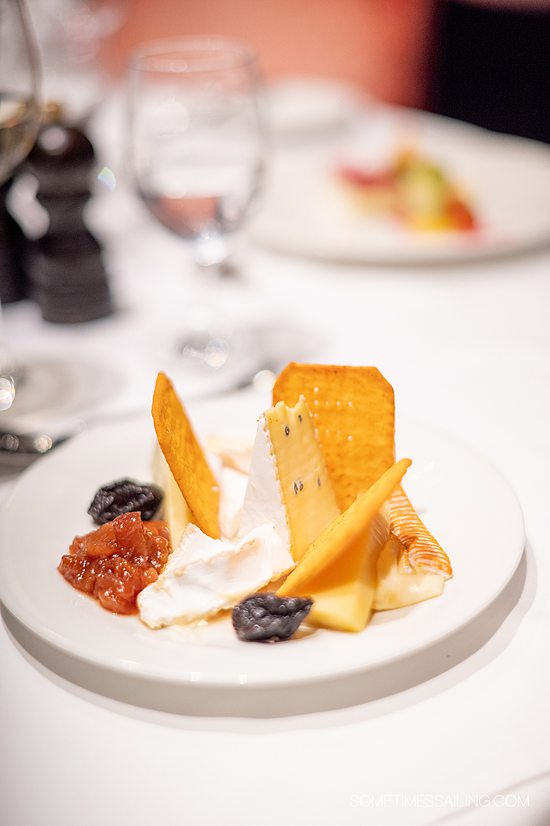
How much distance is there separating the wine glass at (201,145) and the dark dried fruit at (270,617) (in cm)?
48

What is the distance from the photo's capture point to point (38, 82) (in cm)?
79

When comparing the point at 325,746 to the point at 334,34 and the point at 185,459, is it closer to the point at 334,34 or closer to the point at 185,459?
the point at 185,459

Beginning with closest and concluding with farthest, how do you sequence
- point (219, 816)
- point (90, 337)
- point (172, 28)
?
point (219, 816)
point (90, 337)
point (172, 28)

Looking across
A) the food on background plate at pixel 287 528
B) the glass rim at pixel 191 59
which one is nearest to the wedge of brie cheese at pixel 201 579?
the food on background plate at pixel 287 528

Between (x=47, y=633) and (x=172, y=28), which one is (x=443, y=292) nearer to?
(x=47, y=633)

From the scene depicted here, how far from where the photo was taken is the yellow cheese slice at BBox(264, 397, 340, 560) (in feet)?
1.78

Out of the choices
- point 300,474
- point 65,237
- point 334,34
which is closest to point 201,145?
point 65,237

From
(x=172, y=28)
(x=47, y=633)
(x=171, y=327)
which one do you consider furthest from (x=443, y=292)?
(x=172, y=28)

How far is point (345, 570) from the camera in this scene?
50 cm

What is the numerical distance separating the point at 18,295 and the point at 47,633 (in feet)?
2.42

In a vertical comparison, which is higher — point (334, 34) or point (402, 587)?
point (402, 587)

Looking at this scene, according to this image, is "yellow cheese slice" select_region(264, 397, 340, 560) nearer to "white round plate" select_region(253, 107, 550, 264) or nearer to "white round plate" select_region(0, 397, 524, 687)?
"white round plate" select_region(0, 397, 524, 687)

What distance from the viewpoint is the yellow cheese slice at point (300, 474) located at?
54cm

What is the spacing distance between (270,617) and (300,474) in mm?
106
